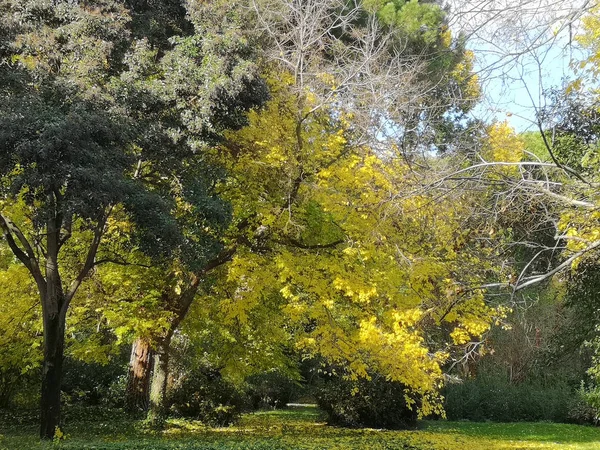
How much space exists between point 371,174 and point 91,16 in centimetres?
502

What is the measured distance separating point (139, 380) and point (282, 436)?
12.6ft

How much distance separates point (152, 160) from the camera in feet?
29.1

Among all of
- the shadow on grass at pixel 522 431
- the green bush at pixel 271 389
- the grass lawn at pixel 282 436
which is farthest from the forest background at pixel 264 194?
the green bush at pixel 271 389

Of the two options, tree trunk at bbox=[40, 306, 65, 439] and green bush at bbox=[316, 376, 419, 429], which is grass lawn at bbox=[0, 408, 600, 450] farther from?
green bush at bbox=[316, 376, 419, 429]

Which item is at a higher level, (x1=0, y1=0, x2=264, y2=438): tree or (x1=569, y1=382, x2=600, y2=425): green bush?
(x1=0, y1=0, x2=264, y2=438): tree

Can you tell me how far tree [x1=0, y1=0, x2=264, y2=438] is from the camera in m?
6.86

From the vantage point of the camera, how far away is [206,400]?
1346 centimetres

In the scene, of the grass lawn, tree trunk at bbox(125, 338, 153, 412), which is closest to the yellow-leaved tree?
the grass lawn

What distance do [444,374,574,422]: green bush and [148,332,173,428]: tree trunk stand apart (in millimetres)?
9205

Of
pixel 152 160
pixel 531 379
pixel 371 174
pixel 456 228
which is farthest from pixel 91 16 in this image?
pixel 531 379

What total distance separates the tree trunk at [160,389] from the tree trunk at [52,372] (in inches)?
114

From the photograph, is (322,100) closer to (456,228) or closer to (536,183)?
(456,228)

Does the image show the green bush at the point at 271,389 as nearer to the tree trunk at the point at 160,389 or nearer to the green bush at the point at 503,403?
the green bush at the point at 503,403

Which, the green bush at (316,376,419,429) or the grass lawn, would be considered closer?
the grass lawn
